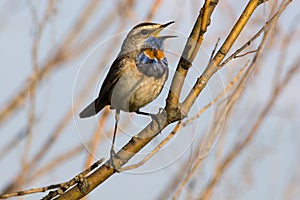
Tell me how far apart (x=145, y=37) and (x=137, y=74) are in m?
0.12

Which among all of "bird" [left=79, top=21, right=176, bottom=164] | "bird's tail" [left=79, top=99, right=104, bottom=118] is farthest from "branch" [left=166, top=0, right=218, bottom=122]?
"bird's tail" [left=79, top=99, right=104, bottom=118]

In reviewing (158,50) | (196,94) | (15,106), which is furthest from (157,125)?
(15,106)

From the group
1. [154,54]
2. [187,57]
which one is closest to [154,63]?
[154,54]

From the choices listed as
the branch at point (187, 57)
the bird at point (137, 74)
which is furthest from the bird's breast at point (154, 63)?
the branch at point (187, 57)

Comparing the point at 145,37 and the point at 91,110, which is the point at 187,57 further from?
the point at 91,110

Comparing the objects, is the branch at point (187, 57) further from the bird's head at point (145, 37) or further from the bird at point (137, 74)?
the bird's head at point (145, 37)

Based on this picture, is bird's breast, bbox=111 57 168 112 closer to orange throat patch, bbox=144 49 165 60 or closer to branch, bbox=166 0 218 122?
orange throat patch, bbox=144 49 165 60

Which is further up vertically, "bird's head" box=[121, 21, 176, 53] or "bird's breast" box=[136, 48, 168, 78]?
"bird's head" box=[121, 21, 176, 53]

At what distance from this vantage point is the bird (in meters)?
1.73

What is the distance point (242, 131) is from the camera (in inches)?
100.0

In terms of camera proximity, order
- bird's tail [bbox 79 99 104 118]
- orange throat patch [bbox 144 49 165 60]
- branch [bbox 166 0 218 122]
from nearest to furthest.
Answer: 1. branch [bbox 166 0 218 122]
2. orange throat patch [bbox 144 49 165 60]
3. bird's tail [bbox 79 99 104 118]

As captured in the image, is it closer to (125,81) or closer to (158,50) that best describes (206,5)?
(158,50)

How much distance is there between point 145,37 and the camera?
5.95 ft

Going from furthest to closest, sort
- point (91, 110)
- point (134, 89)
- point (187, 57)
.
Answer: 1. point (91, 110)
2. point (134, 89)
3. point (187, 57)
